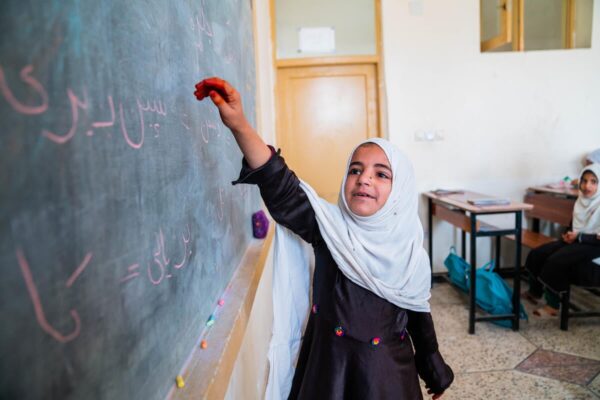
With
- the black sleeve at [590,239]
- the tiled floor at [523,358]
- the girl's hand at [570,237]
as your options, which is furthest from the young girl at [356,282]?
the girl's hand at [570,237]

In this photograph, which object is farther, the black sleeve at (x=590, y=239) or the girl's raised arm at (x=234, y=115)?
the black sleeve at (x=590, y=239)

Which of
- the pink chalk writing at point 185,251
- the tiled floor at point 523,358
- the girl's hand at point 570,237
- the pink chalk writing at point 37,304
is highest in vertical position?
the pink chalk writing at point 37,304

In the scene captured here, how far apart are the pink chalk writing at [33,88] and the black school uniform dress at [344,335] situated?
637 mm

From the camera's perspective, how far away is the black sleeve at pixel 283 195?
2.95 feet

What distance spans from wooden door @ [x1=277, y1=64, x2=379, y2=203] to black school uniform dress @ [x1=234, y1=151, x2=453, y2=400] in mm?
3019

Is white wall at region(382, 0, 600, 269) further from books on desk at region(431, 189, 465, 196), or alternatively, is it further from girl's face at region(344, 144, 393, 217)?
girl's face at region(344, 144, 393, 217)

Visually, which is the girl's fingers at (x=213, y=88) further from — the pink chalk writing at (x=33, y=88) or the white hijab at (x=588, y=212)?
the white hijab at (x=588, y=212)

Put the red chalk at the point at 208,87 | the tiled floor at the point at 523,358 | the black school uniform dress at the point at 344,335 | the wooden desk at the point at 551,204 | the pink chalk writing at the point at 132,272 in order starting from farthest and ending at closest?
the wooden desk at the point at 551,204
the tiled floor at the point at 523,358
the black school uniform dress at the point at 344,335
the red chalk at the point at 208,87
the pink chalk writing at the point at 132,272

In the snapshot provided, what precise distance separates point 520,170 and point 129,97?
13.7 ft

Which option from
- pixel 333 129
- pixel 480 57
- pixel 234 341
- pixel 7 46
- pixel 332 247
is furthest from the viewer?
pixel 333 129

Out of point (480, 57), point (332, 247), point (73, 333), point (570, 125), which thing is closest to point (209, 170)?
point (332, 247)

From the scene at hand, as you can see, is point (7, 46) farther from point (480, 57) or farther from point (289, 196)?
point (480, 57)

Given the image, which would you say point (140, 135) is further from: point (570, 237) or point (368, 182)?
point (570, 237)

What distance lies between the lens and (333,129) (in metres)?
4.14
